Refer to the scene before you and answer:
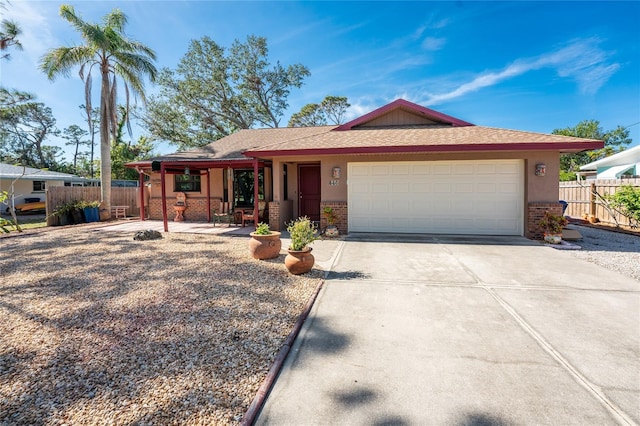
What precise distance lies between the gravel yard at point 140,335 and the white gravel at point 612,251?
5887 millimetres

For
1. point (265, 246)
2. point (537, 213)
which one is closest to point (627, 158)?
point (537, 213)

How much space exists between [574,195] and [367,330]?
14.6 m

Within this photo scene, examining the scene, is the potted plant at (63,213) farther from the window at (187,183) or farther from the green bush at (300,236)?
the green bush at (300,236)

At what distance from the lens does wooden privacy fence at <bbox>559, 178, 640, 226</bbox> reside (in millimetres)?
10502

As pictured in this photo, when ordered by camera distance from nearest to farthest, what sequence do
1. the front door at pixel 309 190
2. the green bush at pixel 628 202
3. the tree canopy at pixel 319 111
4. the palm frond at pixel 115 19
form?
the green bush at pixel 628 202
the front door at pixel 309 190
the palm frond at pixel 115 19
the tree canopy at pixel 319 111

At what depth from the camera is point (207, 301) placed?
409 centimetres

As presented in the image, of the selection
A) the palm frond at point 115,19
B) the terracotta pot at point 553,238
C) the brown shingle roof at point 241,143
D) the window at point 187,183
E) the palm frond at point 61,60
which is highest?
the palm frond at point 115,19

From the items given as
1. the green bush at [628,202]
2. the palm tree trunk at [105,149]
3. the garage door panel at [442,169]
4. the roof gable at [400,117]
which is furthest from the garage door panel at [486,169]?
the palm tree trunk at [105,149]

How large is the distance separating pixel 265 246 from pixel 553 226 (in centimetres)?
746

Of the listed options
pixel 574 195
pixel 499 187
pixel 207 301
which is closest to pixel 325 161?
pixel 499 187

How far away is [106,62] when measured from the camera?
1303 centimetres

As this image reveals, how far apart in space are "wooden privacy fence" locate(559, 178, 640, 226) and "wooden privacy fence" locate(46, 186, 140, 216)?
2090cm

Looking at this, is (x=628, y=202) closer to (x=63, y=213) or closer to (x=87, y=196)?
(x=63, y=213)

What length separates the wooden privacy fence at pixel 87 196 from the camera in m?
12.5
